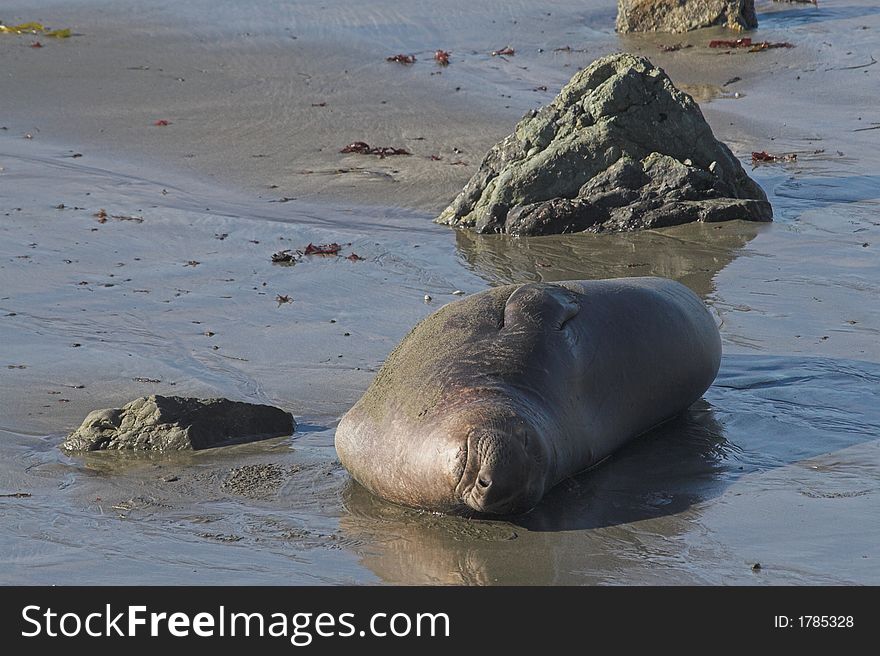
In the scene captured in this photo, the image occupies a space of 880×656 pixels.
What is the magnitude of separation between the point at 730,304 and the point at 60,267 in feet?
12.9

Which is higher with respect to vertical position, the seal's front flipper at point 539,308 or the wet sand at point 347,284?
the seal's front flipper at point 539,308

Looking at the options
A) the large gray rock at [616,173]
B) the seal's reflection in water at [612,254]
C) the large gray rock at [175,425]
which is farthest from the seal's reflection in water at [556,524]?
the large gray rock at [616,173]

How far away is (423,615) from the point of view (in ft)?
12.6

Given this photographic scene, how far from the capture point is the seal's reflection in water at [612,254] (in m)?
8.31

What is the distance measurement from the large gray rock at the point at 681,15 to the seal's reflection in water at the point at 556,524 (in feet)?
38.8

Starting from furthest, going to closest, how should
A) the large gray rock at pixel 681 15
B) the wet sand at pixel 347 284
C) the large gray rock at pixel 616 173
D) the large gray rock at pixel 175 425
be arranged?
the large gray rock at pixel 681 15, the large gray rock at pixel 616 173, the large gray rock at pixel 175 425, the wet sand at pixel 347 284

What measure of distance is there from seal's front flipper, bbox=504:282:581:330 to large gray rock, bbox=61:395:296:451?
1.15 m

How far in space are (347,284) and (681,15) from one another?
32.6 feet

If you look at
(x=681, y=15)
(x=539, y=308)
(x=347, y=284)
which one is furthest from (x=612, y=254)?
(x=681, y=15)

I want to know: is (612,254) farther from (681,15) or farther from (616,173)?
(681,15)

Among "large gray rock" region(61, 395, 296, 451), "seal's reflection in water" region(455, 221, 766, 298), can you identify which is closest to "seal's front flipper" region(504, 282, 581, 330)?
"large gray rock" region(61, 395, 296, 451)

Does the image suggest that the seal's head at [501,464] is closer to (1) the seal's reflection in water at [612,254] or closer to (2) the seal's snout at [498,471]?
(2) the seal's snout at [498,471]

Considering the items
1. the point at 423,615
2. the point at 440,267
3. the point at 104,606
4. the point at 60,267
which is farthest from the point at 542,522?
the point at 60,267

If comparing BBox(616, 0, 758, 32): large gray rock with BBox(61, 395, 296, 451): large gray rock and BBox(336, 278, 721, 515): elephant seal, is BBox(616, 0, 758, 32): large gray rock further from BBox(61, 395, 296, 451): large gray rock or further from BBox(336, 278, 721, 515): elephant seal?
BBox(61, 395, 296, 451): large gray rock
